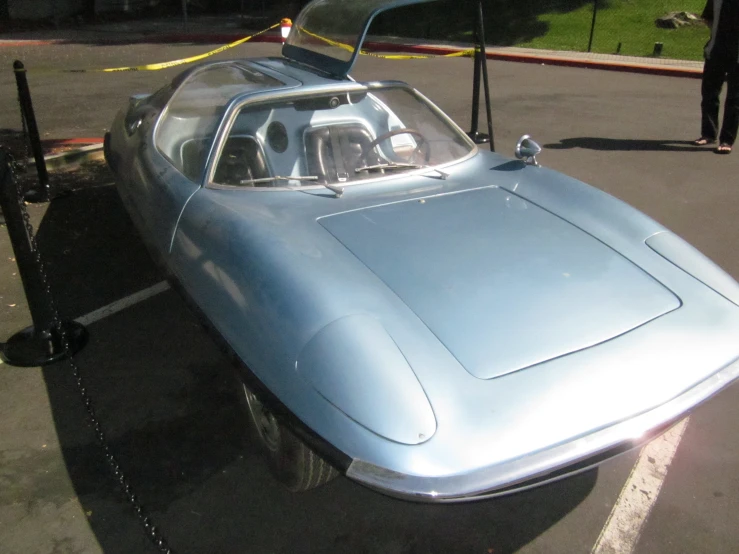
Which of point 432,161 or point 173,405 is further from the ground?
point 432,161

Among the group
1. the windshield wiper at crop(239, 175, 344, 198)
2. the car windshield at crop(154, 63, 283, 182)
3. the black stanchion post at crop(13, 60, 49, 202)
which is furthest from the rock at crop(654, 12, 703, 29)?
the windshield wiper at crop(239, 175, 344, 198)

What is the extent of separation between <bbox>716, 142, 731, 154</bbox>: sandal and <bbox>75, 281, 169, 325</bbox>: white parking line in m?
5.99

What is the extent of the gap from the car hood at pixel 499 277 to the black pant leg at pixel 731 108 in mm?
5047

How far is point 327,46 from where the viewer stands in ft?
13.2

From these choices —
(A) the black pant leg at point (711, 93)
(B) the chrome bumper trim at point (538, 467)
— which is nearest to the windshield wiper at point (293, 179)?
(B) the chrome bumper trim at point (538, 467)

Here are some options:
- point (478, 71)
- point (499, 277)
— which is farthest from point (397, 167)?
point (478, 71)

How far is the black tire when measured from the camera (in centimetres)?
240

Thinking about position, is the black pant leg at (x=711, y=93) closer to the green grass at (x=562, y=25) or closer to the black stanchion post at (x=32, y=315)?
the black stanchion post at (x=32, y=315)

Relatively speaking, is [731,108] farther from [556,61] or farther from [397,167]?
[556,61]

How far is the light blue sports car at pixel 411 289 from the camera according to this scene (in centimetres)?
197

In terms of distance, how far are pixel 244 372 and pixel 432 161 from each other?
1722 mm

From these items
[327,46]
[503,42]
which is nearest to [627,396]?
[327,46]

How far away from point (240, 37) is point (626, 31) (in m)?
9.57

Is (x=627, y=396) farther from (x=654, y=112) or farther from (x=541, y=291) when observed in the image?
(x=654, y=112)
